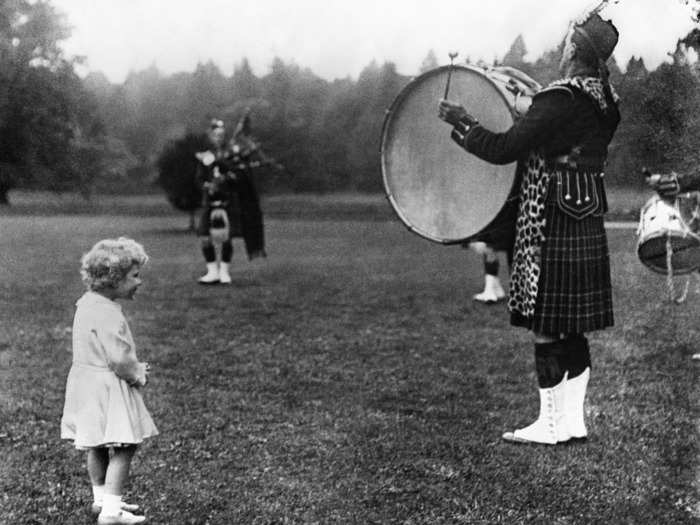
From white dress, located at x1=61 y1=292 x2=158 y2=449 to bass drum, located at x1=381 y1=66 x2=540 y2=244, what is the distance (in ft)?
4.85

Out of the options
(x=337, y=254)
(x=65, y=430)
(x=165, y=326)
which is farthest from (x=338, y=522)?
(x=337, y=254)

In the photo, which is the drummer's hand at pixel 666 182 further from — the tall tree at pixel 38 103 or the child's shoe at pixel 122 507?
the tall tree at pixel 38 103

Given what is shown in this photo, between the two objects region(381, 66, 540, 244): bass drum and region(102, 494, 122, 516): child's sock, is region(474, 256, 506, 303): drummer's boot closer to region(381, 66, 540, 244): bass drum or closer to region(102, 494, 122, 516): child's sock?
region(381, 66, 540, 244): bass drum

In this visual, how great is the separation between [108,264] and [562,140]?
5.77 feet

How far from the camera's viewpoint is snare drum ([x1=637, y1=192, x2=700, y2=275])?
3.87 metres

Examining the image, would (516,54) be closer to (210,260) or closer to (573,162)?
(573,162)

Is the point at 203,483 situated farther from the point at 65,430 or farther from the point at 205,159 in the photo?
the point at 205,159

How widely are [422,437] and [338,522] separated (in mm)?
1019

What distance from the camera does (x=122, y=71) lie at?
595 centimetres

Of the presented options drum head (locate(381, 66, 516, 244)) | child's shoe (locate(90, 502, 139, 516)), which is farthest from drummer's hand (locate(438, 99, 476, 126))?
child's shoe (locate(90, 502, 139, 516))

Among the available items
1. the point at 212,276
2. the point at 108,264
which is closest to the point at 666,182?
the point at 108,264

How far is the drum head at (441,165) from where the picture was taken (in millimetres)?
3506

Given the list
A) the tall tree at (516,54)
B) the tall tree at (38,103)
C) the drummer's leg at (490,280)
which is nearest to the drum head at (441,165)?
the tall tree at (516,54)

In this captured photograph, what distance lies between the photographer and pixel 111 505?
2.63 metres
